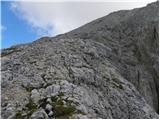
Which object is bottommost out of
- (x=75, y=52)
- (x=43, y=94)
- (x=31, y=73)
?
(x=43, y=94)

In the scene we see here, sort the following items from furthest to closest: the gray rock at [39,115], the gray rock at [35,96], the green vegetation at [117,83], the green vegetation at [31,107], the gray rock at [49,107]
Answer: the green vegetation at [117,83] → the gray rock at [35,96] → the gray rock at [49,107] → the green vegetation at [31,107] → the gray rock at [39,115]

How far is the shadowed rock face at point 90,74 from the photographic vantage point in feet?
69.6

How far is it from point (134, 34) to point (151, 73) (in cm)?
669

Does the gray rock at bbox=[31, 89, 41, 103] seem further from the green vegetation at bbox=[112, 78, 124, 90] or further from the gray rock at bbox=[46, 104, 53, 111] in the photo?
the green vegetation at bbox=[112, 78, 124, 90]

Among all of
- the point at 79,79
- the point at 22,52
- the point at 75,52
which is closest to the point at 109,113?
the point at 79,79

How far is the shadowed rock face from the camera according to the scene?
21203 millimetres

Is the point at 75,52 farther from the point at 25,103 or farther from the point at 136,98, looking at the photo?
the point at 25,103

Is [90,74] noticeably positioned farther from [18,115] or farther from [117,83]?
[18,115]

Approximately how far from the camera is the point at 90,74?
28000 millimetres

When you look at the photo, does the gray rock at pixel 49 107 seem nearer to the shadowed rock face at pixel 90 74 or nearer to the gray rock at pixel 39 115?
the shadowed rock face at pixel 90 74

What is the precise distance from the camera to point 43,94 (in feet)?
73.8

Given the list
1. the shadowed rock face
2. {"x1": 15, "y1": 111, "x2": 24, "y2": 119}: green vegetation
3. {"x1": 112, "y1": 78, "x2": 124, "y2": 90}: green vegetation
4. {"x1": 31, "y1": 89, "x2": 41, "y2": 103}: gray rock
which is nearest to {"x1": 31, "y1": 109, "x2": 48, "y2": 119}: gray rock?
the shadowed rock face

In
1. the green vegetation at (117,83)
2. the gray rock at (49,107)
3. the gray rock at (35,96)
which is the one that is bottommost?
the gray rock at (49,107)

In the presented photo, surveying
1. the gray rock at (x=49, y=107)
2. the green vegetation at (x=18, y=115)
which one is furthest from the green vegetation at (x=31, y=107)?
the gray rock at (x=49, y=107)
